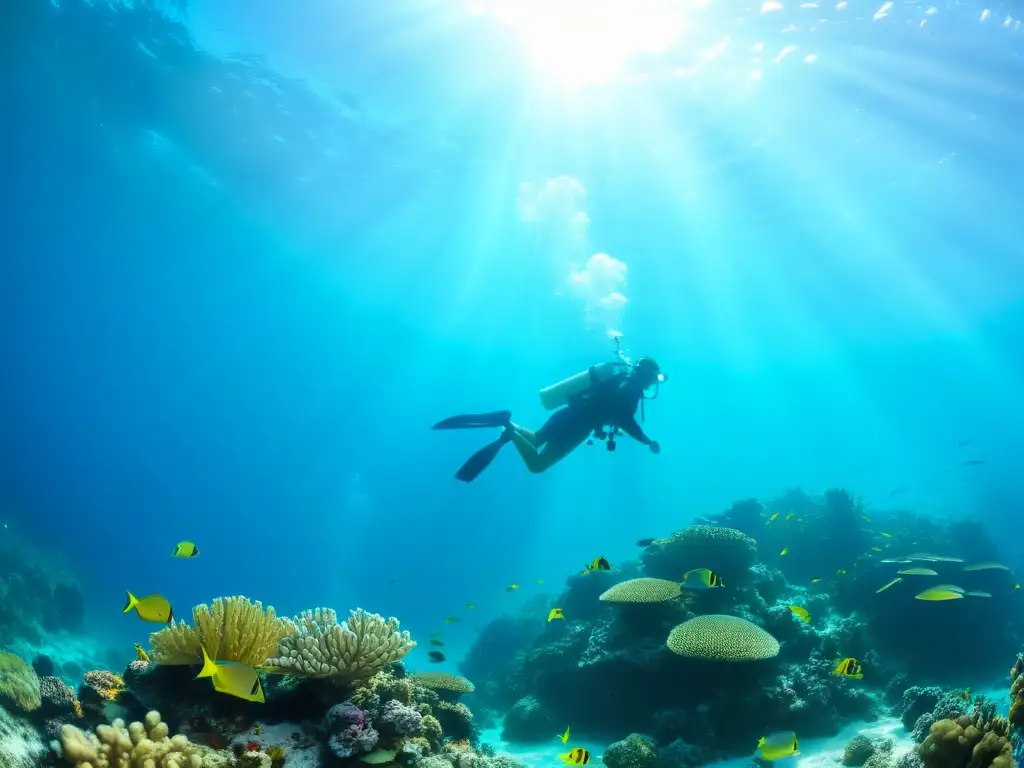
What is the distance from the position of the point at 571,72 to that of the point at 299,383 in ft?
248

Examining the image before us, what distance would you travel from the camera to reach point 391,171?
3494 centimetres

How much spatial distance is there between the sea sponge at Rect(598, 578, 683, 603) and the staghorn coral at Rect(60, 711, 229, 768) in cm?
687

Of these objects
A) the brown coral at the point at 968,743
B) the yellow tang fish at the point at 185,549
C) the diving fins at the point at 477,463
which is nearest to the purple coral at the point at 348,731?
the yellow tang fish at the point at 185,549

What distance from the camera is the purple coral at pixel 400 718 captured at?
4.80 meters

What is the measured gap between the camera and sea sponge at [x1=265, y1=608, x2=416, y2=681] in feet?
15.8

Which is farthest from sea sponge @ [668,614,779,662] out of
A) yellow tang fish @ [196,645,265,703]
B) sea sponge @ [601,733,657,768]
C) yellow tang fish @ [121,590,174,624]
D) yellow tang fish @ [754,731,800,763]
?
yellow tang fish @ [121,590,174,624]

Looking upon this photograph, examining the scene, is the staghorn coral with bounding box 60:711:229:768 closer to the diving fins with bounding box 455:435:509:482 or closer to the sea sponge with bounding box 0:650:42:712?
the sea sponge with bounding box 0:650:42:712

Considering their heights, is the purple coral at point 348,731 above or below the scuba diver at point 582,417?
below

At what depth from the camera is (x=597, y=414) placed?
1122 centimetres

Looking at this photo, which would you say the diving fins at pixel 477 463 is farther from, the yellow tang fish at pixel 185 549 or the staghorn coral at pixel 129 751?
the staghorn coral at pixel 129 751

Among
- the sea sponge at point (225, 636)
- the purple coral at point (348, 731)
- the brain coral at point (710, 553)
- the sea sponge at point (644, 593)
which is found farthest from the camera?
the brain coral at point (710, 553)

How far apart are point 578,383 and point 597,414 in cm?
88

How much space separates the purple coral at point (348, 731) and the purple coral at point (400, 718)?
0.65 feet

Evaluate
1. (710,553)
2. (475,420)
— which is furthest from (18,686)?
(710,553)
